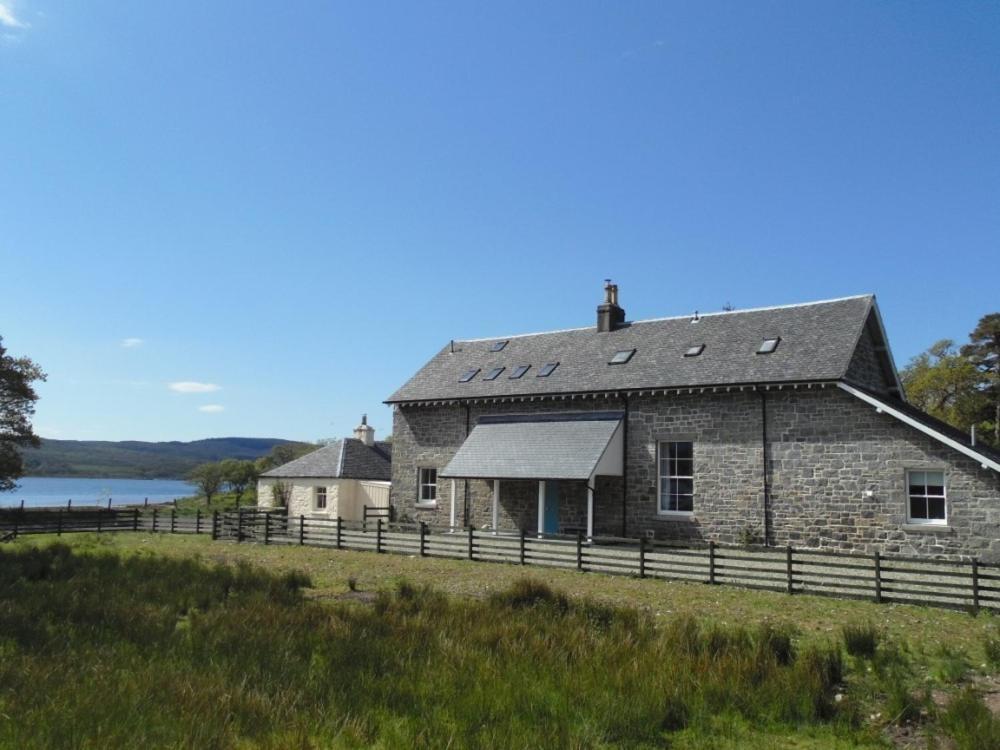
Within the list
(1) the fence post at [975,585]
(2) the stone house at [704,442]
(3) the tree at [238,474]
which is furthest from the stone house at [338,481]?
(3) the tree at [238,474]

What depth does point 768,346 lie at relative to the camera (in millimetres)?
22172

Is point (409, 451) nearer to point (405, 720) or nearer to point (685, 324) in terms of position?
point (685, 324)

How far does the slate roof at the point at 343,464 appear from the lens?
3300cm

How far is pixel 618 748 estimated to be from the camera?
6449mm

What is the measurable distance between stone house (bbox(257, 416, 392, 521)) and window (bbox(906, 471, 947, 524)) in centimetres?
2003

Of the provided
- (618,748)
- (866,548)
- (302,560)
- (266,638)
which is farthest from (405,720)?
(866,548)

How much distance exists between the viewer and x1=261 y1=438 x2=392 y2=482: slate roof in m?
33.0

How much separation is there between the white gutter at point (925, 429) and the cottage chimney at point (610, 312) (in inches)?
368

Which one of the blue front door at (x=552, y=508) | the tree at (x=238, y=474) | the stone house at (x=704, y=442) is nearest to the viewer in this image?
the stone house at (x=704, y=442)

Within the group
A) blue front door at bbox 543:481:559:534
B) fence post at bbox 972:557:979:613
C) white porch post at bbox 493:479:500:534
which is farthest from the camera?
blue front door at bbox 543:481:559:534

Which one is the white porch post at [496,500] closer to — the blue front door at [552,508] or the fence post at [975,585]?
the blue front door at [552,508]

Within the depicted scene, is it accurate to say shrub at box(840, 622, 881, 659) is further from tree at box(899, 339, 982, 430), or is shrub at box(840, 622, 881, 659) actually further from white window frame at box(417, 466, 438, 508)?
tree at box(899, 339, 982, 430)

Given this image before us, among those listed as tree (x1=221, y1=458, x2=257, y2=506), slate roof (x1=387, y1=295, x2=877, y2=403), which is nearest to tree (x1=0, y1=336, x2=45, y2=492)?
slate roof (x1=387, y1=295, x2=877, y2=403)

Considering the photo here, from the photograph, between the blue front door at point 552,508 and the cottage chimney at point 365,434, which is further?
the cottage chimney at point 365,434
